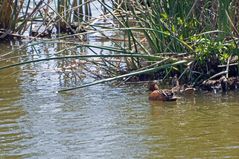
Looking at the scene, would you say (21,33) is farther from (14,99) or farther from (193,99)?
(193,99)

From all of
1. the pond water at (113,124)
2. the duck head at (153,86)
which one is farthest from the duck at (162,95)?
the duck head at (153,86)

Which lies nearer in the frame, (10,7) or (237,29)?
(237,29)

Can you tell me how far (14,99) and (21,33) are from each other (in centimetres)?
421

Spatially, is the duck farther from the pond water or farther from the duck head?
the duck head

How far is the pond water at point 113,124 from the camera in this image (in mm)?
4949

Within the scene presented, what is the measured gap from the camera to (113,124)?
224 inches

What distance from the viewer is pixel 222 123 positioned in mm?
5590

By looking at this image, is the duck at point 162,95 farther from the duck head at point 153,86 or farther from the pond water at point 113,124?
the duck head at point 153,86

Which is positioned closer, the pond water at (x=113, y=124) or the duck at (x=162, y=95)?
the pond water at (x=113, y=124)

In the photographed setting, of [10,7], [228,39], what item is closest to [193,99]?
[228,39]

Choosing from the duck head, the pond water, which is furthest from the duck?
the duck head

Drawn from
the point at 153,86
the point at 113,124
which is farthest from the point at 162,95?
the point at 113,124

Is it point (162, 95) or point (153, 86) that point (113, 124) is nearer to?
point (162, 95)

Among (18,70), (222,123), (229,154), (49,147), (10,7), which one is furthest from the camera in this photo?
(10,7)
